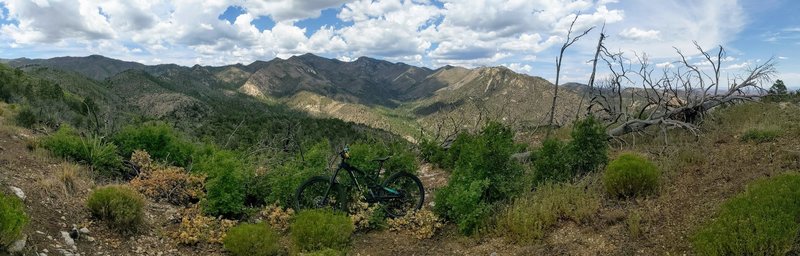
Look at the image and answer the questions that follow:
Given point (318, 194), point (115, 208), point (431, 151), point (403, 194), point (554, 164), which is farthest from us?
point (431, 151)

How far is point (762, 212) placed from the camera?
4.66 m

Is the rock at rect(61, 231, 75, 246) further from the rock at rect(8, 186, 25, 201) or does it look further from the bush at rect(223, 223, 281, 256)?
the bush at rect(223, 223, 281, 256)

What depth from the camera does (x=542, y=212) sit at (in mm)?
6180

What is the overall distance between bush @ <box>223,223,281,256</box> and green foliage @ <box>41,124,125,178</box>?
4577 mm

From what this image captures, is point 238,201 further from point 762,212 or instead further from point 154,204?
point 762,212

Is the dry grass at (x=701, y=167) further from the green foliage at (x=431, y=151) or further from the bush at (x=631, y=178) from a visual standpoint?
the green foliage at (x=431, y=151)

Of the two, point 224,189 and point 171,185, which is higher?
point 224,189

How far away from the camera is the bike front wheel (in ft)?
24.9

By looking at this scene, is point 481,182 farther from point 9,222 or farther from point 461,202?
point 9,222

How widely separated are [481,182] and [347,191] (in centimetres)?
231

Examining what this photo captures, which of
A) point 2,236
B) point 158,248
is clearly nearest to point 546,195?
point 158,248

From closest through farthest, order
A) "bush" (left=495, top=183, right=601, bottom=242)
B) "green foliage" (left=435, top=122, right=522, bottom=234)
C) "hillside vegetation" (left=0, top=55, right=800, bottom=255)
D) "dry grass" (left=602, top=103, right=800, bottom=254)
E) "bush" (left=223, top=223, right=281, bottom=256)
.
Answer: "hillside vegetation" (left=0, top=55, right=800, bottom=255), "dry grass" (left=602, top=103, right=800, bottom=254), "bush" (left=223, top=223, right=281, bottom=256), "bush" (left=495, top=183, right=601, bottom=242), "green foliage" (left=435, top=122, right=522, bottom=234)

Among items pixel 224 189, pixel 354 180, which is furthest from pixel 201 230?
pixel 354 180

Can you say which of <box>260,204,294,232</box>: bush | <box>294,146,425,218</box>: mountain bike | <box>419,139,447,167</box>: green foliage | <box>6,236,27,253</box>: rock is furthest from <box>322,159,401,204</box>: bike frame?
<box>419,139,447,167</box>: green foliage
